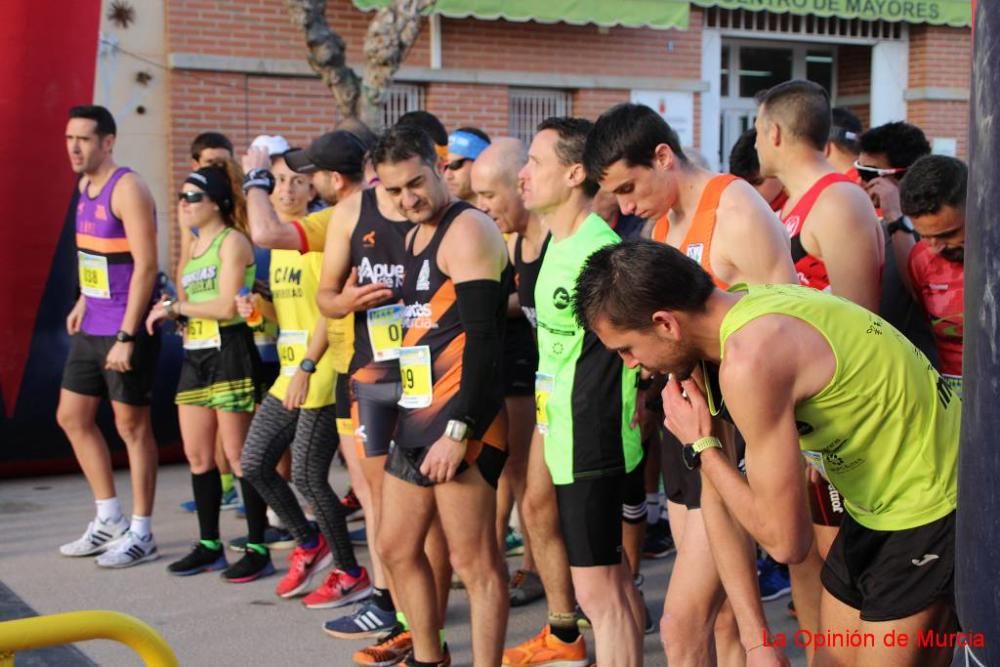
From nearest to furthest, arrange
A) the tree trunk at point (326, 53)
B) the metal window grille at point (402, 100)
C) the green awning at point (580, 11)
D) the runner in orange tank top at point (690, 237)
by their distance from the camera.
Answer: the runner in orange tank top at point (690, 237) → the tree trunk at point (326, 53) → the green awning at point (580, 11) → the metal window grille at point (402, 100)

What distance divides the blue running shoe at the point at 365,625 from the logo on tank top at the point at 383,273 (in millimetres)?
1368

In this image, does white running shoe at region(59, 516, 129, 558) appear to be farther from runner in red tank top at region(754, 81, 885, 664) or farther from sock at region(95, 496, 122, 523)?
runner in red tank top at region(754, 81, 885, 664)

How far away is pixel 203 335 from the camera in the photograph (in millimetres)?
5949

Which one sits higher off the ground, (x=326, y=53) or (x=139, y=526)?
(x=326, y=53)

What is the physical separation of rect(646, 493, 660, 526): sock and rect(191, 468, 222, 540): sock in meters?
2.09

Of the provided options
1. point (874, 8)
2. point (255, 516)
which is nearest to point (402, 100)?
point (874, 8)

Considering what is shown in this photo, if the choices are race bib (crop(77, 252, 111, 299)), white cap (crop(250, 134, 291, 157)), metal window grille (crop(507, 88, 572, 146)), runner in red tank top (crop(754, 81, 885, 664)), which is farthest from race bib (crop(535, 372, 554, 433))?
metal window grille (crop(507, 88, 572, 146))

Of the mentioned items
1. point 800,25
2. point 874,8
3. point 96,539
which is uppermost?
point 874,8

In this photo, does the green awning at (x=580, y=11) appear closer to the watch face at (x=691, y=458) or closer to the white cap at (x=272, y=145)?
the white cap at (x=272, y=145)

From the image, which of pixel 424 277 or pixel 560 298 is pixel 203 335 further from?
pixel 560 298

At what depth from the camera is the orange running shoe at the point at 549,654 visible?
14.9ft

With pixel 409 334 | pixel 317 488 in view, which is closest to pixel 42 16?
pixel 317 488

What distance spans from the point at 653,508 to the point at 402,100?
9124 millimetres

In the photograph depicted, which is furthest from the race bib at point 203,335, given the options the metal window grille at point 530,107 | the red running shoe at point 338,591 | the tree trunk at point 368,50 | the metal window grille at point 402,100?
the metal window grille at point 530,107
